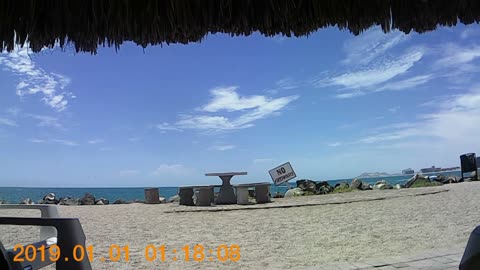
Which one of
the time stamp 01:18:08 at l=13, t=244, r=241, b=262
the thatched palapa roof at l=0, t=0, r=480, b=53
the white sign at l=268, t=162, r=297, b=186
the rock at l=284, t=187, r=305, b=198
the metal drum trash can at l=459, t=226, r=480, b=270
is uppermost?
the thatched palapa roof at l=0, t=0, r=480, b=53

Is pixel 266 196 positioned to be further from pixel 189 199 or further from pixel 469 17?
pixel 469 17

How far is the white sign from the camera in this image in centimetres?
1188

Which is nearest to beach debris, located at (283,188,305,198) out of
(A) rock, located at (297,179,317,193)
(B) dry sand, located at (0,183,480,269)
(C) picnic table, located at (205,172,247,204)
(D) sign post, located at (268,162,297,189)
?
(A) rock, located at (297,179,317,193)

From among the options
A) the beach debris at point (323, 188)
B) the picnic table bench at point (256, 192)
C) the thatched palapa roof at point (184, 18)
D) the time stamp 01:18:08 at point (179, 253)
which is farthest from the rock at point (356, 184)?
the thatched palapa roof at point (184, 18)

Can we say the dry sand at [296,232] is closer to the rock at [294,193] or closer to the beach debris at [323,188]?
the rock at [294,193]

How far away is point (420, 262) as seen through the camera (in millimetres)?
3402

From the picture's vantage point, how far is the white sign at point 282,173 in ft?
39.0

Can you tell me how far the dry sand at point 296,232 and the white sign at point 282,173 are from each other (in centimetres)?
347

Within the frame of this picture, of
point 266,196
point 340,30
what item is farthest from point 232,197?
point 340,30

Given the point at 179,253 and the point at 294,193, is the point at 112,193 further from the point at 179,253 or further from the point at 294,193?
the point at 179,253

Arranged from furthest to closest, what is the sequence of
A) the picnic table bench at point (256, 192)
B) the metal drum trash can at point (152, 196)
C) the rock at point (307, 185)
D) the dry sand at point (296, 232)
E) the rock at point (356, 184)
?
the rock at point (356, 184) < the rock at point (307, 185) < the metal drum trash can at point (152, 196) < the picnic table bench at point (256, 192) < the dry sand at point (296, 232)

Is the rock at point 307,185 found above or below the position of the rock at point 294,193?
above

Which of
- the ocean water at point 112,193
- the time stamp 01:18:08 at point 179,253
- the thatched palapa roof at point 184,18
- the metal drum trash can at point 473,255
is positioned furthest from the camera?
the ocean water at point 112,193

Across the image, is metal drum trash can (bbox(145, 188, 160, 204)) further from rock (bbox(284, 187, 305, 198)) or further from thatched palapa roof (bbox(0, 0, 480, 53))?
thatched palapa roof (bbox(0, 0, 480, 53))
